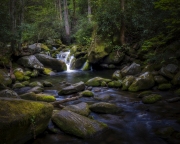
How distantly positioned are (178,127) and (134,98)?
2.90m

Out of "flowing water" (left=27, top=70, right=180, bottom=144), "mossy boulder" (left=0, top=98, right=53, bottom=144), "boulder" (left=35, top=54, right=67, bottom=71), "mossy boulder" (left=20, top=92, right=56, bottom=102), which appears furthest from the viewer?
"boulder" (left=35, top=54, right=67, bottom=71)

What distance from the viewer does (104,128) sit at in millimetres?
5332

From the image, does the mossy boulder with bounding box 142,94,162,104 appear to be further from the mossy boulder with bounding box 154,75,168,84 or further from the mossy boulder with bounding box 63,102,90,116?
the mossy boulder with bounding box 63,102,90,116

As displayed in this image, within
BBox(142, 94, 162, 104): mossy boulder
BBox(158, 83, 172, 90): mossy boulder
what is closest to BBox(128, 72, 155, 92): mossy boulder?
BBox(158, 83, 172, 90): mossy boulder

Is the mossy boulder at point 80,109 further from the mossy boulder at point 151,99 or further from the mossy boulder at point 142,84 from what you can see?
the mossy boulder at point 142,84

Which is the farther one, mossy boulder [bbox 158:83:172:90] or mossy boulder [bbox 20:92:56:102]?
mossy boulder [bbox 158:83:172:90]

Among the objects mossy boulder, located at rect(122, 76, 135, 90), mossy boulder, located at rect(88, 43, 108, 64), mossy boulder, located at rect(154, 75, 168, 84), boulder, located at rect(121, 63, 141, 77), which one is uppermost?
mossy boulder, located at rect(88, 43, 108, 64)

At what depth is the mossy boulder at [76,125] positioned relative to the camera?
493 centimetres

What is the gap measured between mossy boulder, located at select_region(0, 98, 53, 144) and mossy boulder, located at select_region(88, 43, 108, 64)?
1095 centimetres

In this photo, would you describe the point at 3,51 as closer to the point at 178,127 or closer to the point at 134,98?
the point at 134,98

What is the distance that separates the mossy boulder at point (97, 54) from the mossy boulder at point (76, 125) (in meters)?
10.5

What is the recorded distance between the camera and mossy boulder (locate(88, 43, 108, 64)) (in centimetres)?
1557

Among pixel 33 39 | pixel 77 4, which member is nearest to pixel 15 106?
pixel 33 39

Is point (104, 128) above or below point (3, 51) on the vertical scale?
below
